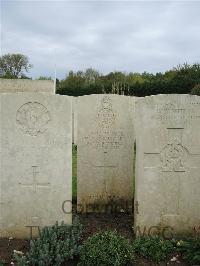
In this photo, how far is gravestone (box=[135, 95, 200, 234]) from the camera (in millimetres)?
5289

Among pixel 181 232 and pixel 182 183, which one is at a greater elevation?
pixel 182 183

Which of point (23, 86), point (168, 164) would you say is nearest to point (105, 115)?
point (168, 164)

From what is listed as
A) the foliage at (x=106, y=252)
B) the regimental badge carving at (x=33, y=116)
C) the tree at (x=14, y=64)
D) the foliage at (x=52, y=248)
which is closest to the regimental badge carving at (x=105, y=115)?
the regimental badge carving at (x=33, y=116)

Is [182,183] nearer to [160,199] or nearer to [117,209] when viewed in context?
[160,199]

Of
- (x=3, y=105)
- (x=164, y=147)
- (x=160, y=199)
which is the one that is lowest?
(x=160, y=199)

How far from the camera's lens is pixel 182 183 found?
543cm

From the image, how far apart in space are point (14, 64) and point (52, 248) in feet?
102

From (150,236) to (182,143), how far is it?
1.31 metres

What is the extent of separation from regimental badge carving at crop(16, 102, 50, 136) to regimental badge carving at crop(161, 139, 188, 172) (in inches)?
64.2

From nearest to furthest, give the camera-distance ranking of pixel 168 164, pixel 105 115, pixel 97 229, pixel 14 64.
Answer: pixel 168 164, pixel 97 229, pixel 105 115, pixel 14 64

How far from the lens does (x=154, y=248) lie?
495 centimetres

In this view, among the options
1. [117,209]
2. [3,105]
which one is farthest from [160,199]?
[3,105]

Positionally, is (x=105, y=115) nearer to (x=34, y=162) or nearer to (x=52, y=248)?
(x=34, y=162)

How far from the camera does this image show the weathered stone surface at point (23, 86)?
12.7 meters
